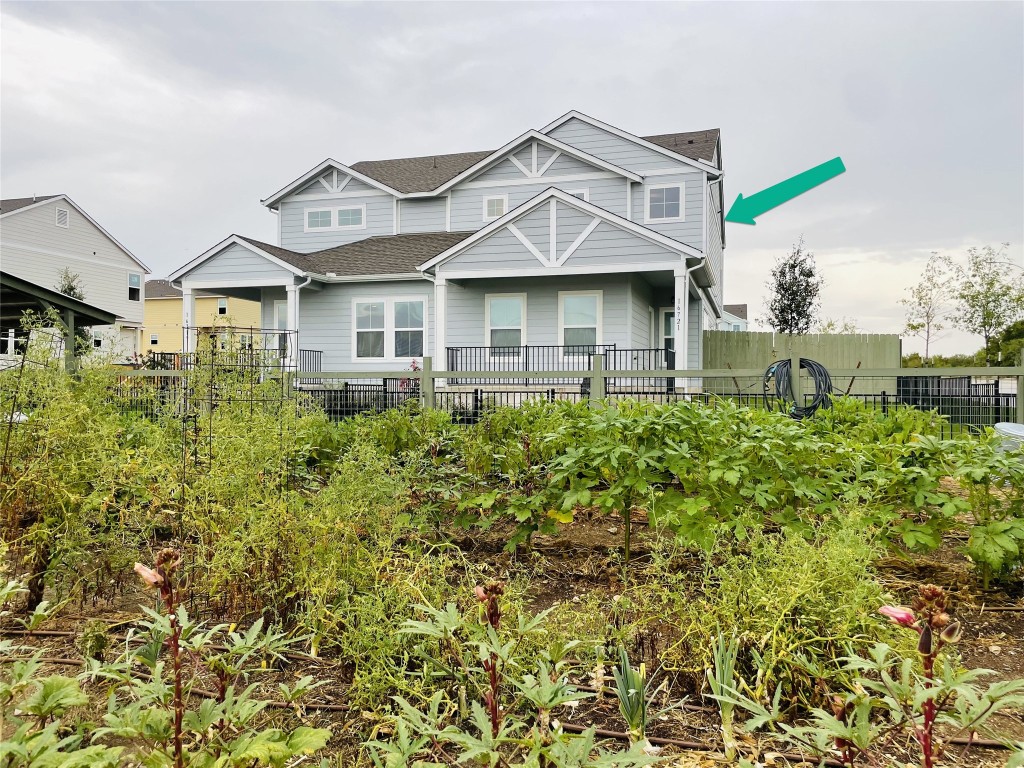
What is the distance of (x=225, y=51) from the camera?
3.05m

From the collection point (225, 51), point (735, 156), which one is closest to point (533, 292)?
point (735, 156)

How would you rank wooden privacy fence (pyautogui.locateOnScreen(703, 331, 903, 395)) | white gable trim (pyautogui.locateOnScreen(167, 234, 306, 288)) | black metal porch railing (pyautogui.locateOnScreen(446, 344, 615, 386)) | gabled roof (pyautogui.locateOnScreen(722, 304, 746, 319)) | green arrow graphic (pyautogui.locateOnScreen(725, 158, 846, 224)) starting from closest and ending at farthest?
green arrow graphic (pyautogui.locateOnScreen(725, 158, 846, 224)) < black metal porch railing (pyautogui.locateOnScreen(446, 344, 615, 386)) < white gable trim (pyautogui.locateOnScreen(167, 234, 306, 288)) < wooden privacy fence (pyautogui.locateOnScreen(703, 331, 903, 395)) < gabled roof (pyautogui.locateOnScreen(722, 304, 746, 319))

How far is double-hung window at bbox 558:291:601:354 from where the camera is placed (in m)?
14.1

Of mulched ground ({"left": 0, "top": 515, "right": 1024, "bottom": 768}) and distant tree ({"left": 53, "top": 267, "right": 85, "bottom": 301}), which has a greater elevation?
distant tree ({"left": 53, "top": 267, "right": 85, "bottom": 301})

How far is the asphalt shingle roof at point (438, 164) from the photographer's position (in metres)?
17.2

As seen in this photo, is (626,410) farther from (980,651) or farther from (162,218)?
(162,218)

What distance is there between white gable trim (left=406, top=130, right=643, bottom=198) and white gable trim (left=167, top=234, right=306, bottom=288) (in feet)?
13.7

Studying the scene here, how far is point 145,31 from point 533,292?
39.1 feet

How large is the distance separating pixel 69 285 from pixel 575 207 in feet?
65.9

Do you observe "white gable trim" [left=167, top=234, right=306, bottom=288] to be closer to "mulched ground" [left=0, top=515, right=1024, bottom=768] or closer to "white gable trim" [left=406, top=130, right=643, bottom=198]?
"white gable trim" [left=406, top=130, right=643, bottom=198]

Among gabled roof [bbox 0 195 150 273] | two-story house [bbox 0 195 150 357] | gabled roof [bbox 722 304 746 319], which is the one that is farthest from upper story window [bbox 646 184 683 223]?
gabled roof [bbox 722 304 746 319]

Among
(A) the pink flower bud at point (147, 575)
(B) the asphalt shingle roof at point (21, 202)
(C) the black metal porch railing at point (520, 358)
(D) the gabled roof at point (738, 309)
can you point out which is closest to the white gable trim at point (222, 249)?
(C) the black metal porch railing at point (520, 358)

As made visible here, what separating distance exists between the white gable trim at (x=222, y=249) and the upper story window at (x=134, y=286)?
57.5ft

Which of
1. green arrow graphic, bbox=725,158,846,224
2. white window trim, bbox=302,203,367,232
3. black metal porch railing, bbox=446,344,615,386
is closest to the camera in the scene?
green arrow graphic, bbox=725,158,846,224
